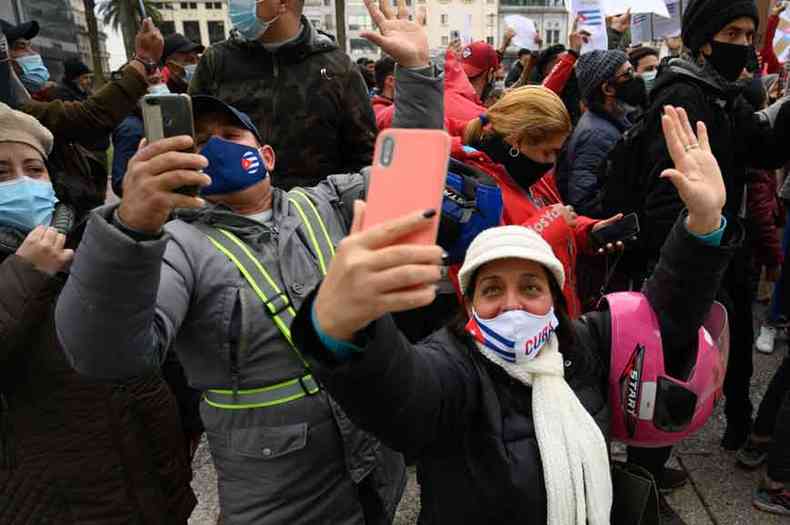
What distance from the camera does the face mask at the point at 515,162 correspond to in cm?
241

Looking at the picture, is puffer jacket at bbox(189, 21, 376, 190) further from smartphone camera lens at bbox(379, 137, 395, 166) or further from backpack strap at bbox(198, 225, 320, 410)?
smartphone camera lens at bbox(379, 137, 395, 166)

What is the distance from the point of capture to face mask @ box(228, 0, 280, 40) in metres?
2.62

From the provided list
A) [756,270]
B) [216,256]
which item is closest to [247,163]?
[216,256]

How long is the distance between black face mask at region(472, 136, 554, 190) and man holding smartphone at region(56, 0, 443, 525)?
669 mm

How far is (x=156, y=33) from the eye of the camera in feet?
9.86

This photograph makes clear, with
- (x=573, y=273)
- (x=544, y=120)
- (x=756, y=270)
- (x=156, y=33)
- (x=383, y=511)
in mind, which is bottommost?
(x=756, y=270)

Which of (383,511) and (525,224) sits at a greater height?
(525,224)

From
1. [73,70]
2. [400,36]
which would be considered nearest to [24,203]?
[400,36]

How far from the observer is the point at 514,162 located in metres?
2.41

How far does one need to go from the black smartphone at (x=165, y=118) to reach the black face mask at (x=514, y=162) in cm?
161

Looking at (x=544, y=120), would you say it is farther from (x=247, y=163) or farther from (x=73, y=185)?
(x=73, y=185)

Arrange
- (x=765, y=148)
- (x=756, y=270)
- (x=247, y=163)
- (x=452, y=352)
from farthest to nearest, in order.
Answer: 1. (x=756, y=270)
2. (x=765, y=148)
3. (x=247, y=163)
4. (x=452, y=352)

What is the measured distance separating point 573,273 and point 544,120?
0.68 metres

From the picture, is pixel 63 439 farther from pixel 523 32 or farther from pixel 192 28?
pixel 192 28
